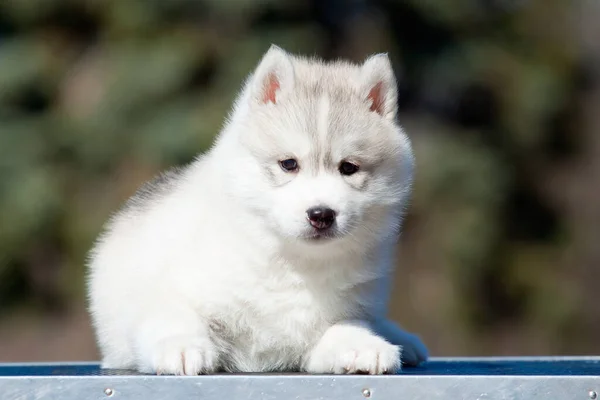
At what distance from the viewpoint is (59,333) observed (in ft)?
33.4

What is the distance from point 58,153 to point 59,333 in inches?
74.0

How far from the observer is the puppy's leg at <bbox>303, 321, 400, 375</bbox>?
3521 mm

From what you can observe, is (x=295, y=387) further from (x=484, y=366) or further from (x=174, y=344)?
(x=484, y=366)

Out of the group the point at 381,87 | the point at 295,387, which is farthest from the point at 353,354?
the point at 381,87

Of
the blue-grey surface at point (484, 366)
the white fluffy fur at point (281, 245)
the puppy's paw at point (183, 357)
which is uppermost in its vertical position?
the white fluffy fur at point (281, 245)

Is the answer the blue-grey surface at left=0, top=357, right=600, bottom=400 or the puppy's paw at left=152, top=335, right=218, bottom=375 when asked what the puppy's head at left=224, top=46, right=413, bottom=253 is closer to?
the puppy's paw at left=152, top=335, right=218, bottom=375

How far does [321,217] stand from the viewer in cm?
354

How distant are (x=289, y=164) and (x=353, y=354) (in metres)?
0.75

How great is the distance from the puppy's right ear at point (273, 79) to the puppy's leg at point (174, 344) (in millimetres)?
922

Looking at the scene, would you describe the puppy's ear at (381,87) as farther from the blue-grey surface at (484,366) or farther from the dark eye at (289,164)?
the blue-grey surface at (484,366)

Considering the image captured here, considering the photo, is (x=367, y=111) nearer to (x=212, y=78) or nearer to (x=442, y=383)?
(x=442, y=383)

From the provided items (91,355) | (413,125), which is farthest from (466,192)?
(91,355)

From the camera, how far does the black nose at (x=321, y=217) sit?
11.6 feet

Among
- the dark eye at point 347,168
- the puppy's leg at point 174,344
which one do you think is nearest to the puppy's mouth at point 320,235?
the dark eye at point 347,168
